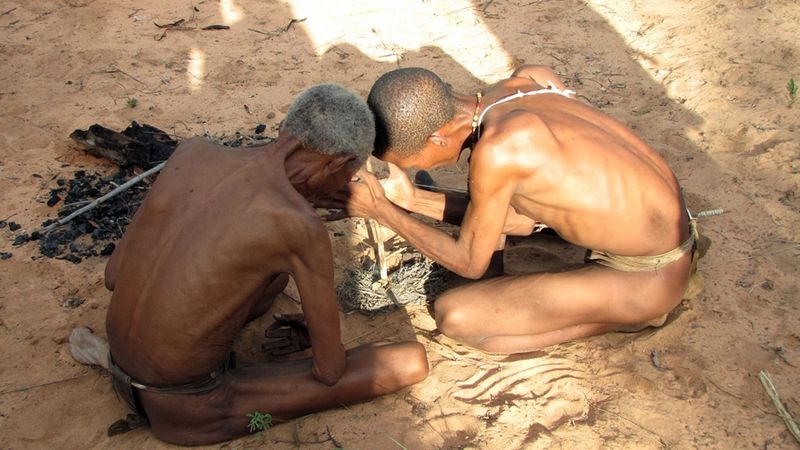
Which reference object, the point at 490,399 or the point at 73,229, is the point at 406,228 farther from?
the point at 73,229

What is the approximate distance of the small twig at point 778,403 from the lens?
263 centimetres

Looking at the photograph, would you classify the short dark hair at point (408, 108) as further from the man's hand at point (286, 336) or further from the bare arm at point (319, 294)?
the man's hand at point (286, 336)

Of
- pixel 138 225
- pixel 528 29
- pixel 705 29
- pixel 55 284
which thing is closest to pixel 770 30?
pixel 705 29

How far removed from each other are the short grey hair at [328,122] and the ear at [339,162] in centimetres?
2

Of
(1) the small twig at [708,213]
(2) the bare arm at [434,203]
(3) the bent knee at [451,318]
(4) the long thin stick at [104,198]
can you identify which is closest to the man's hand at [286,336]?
(3) the bent knee at [451,318]

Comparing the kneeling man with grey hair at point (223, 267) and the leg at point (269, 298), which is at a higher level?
the kneeling man with grey hair at point (223, 267)

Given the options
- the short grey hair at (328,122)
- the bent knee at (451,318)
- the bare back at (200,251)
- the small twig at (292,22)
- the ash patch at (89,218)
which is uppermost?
the short grey hair at (328,122)

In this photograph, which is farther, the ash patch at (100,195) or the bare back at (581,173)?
the ash patch at (100,195)

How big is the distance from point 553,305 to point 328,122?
1.39 meters

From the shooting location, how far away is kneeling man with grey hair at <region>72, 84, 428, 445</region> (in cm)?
228

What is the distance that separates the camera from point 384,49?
5676 millimetres

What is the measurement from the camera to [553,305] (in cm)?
303

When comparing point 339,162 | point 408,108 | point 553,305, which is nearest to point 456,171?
point 553,305

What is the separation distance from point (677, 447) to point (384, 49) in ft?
13.4
